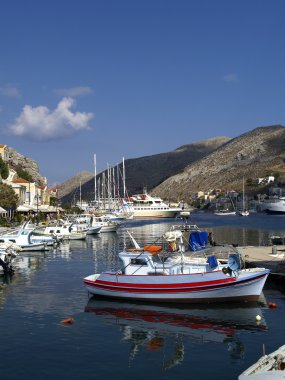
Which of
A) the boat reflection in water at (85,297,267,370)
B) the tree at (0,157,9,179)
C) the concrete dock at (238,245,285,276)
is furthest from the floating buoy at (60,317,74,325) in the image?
the tree at (0,157,9,179)

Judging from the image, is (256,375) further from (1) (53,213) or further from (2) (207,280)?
(1) (53,213)

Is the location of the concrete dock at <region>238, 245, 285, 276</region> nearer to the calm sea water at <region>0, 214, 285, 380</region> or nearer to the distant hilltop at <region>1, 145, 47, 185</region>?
the calm sea water at <region>0, 214, 285, 380</region>

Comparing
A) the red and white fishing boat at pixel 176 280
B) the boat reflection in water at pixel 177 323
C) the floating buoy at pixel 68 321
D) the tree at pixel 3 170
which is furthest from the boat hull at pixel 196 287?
the tree at pixel 3 170

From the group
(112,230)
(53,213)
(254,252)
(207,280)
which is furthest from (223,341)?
(53,213)

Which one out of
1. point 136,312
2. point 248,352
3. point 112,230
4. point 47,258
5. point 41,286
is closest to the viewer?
point 248,352

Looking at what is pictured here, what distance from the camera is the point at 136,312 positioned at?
27.8 m

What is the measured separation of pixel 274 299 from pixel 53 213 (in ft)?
320

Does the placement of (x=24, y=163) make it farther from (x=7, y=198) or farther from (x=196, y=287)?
(x=196, y=287)

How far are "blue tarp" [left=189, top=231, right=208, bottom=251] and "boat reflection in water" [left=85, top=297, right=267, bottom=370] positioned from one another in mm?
Result: 9370

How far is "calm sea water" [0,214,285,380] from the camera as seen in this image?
1902cm

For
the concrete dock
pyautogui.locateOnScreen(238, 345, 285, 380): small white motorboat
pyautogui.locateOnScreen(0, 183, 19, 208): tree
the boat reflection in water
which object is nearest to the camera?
pyautogui.locateOnScreen(238, 345, 285, 380): small white motorboat

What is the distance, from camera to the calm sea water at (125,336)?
19.0 meters

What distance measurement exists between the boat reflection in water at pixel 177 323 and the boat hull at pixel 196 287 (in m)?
0.51

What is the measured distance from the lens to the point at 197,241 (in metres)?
38.7
